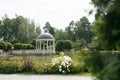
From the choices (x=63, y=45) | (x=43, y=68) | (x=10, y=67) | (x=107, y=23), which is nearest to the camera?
(x=107, y=23)

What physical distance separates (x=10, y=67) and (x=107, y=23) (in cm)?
1957

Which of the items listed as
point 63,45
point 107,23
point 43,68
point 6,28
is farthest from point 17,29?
point 107,23

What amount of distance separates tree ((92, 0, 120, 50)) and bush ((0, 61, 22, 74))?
18.9m

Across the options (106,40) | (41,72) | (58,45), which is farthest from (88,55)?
(58,45)

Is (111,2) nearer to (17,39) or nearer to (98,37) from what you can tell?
(98,37)

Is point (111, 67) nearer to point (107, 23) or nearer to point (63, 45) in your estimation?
point (107, 23)

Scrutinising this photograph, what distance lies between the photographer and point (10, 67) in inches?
901

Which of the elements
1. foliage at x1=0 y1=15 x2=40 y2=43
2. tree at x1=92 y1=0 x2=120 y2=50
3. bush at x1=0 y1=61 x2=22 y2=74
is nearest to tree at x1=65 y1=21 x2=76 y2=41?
foliage at x1=0 y1=15 x2=40 y2=43

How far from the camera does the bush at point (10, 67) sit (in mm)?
22547

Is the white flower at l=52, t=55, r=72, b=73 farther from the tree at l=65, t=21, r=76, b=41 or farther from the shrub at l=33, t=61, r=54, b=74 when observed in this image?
the tree at l=65, t=21, r=76, b=41

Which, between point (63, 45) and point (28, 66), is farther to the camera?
point (63, 45)

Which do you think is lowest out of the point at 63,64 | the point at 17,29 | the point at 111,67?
the point at 63,64

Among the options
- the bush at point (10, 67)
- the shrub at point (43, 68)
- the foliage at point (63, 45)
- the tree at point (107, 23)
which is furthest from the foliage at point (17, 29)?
the tree at point (107, 23)

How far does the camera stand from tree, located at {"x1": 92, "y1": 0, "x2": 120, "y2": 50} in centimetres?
353
